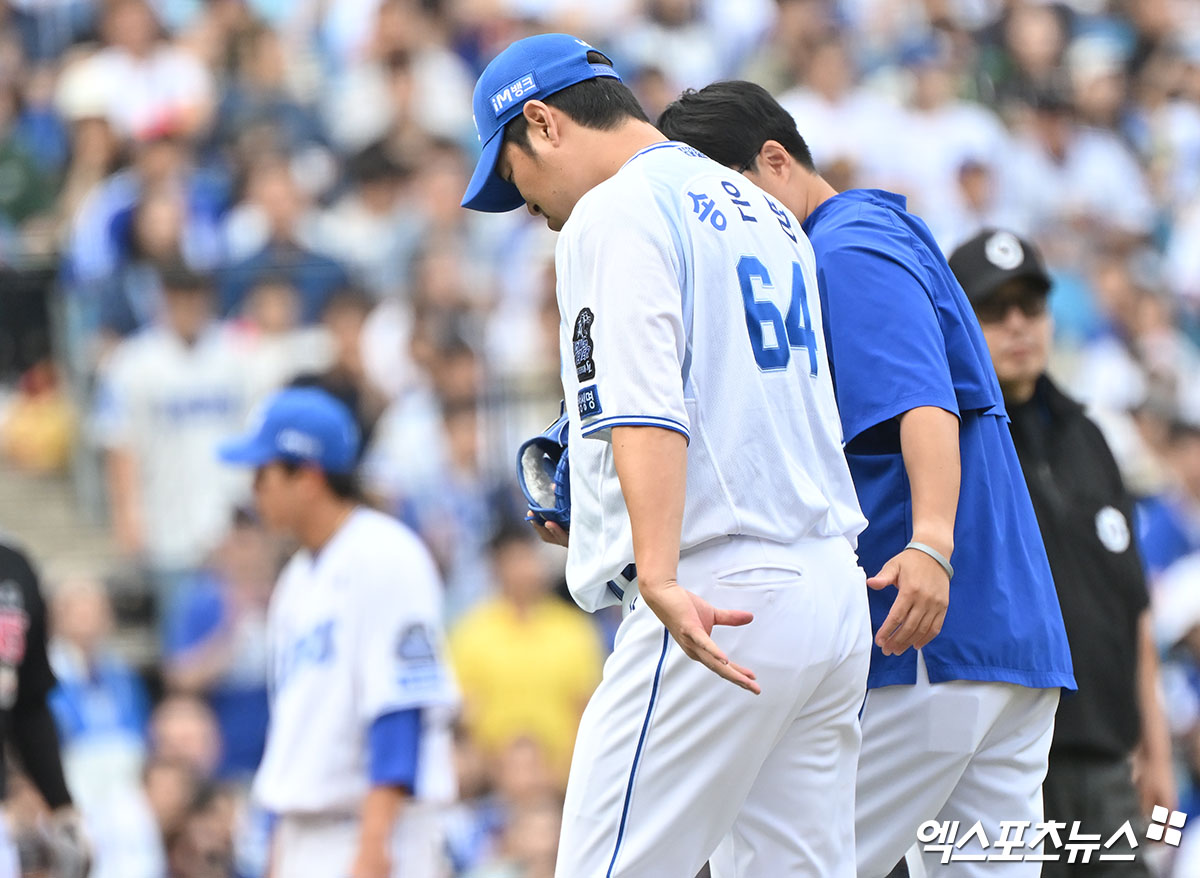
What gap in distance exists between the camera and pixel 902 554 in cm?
362

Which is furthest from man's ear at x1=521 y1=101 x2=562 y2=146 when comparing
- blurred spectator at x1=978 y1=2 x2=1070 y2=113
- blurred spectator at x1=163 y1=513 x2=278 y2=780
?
blurred spectator at x1=978 y1=2 x2=1070 y2=113

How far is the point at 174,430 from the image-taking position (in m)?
10.3

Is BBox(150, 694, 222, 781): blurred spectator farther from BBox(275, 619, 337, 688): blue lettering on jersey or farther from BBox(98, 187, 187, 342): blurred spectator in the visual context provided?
BBox(275, 619, 337, 688): blue lettering on jersey

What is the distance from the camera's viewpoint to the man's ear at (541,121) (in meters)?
3.61

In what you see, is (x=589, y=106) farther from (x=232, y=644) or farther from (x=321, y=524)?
(x=232, y=644)

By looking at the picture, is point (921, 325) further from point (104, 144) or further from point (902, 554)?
point (104, 144)

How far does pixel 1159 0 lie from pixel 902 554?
47.5ft

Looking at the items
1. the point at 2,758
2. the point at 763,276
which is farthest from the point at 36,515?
the point at 763,276

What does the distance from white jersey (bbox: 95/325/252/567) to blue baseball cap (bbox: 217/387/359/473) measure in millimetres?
4340

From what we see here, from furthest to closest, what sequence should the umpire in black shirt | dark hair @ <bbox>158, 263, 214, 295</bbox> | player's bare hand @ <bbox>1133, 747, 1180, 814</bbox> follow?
dark hair @ <bbox>158, 263, 214, 295</bbox> < player's bare hand @ <bbox>1133, 747, 1180, 814</bbox> < the umpire in black shirt

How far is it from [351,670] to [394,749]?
298 millimetres

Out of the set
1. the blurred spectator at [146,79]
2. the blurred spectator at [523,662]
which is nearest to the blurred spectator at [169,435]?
the blurred spectator at [523,662]

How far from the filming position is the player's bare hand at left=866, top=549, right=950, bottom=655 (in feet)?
11.8

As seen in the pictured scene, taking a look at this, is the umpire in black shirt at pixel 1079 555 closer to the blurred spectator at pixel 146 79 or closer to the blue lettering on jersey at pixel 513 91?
the blue lettering on jersey at pixel 513 91
